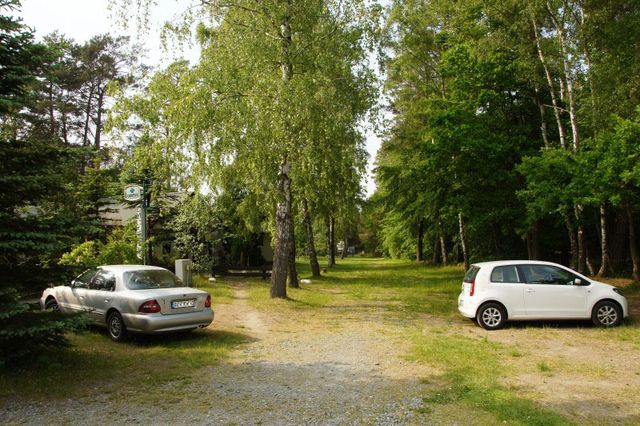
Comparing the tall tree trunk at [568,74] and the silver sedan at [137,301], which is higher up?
the tall tree trunk at [568,74]

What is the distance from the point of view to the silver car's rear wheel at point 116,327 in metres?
9.84

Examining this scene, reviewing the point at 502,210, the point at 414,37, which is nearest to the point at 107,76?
the point at 414,37

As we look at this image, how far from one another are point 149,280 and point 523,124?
2045 cm

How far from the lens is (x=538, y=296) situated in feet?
37.2

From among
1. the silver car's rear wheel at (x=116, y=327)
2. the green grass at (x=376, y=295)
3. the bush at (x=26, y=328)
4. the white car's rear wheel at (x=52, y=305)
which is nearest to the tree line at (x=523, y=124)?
the green grass at (x=376, y=295)

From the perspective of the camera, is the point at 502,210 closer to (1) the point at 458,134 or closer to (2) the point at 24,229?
(1) the point at 458,134

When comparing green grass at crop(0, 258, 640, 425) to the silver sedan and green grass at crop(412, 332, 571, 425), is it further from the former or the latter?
the silver sedan

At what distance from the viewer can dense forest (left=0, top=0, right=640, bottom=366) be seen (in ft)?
24.9

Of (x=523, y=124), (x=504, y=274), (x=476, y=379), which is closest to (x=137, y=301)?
(x=476, y=379)

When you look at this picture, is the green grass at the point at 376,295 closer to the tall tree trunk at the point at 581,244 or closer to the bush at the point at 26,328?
the tall tree trunk at the point at 581,244

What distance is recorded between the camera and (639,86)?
51.2 ft

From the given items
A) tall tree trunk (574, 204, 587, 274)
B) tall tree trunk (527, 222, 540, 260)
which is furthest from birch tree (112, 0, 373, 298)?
tall tree trunk (527, 222, 540, 260)

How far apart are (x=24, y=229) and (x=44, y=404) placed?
2.50 metres

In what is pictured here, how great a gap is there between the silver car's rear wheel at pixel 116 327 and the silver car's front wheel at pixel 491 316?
25.8ft
